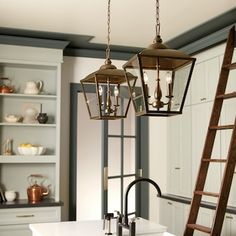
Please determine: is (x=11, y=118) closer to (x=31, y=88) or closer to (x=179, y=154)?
(x=31, y=88)

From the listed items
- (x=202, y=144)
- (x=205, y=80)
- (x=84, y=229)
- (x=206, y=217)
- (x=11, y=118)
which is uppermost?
(x=205, y=80)

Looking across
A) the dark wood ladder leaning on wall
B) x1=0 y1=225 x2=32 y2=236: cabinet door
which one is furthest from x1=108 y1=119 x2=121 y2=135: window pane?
the dark wood ladder leaning on wall

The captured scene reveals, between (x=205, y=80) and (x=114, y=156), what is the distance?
153 cm

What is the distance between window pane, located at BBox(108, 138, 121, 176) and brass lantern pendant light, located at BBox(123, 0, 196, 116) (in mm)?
3563

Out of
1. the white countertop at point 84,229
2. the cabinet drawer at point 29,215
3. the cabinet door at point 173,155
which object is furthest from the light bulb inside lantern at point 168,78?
the cabinet door at point 173,155

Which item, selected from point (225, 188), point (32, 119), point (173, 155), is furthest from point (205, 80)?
point (32, 119)

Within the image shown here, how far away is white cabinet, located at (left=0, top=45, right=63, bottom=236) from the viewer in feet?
15.4

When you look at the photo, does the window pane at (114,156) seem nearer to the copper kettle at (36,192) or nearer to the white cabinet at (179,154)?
the white cabinet at (179,154)

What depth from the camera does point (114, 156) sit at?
540 cm

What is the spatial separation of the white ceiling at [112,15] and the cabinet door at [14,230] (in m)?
2.10

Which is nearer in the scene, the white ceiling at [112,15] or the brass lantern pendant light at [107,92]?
the brass lantern pendant light at [107,92]

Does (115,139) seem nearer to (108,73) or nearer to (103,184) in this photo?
(103,184)

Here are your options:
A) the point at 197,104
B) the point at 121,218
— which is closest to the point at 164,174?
the point at 197,104

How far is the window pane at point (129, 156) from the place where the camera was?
5574 millimetres
